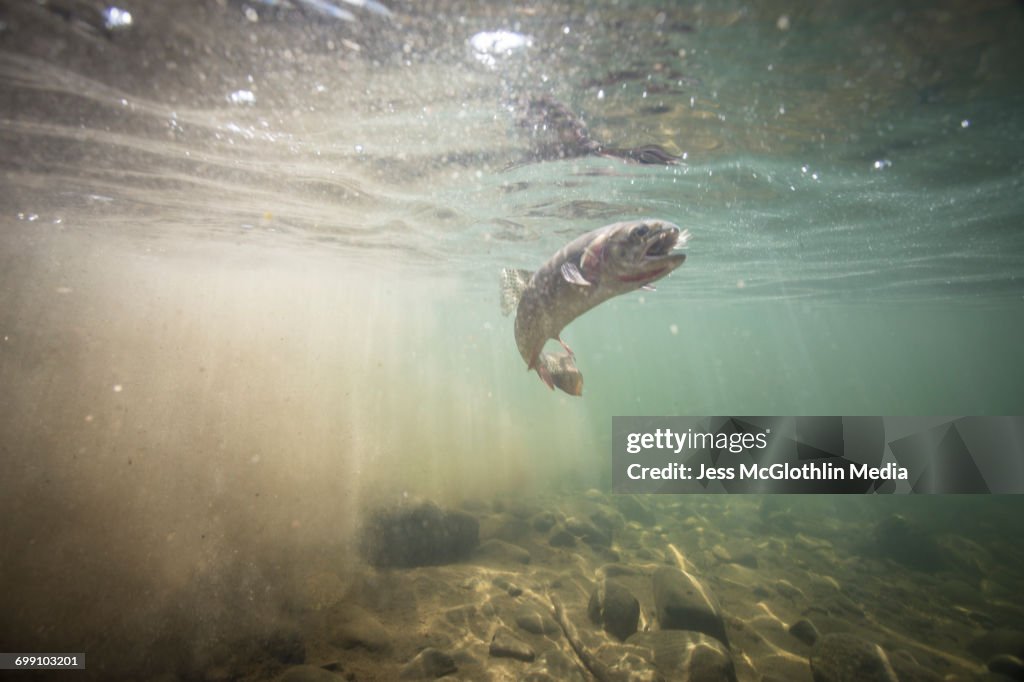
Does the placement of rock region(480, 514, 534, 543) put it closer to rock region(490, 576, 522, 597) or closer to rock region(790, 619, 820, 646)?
rock region(490, 576, 522, 597)

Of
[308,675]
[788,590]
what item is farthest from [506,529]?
[308,675]

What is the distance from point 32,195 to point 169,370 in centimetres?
724

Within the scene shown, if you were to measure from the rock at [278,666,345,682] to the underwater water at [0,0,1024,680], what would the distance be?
325 millimetres

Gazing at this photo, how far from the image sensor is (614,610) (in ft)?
27.8

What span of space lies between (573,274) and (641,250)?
0.62m

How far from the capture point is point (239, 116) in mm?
9094

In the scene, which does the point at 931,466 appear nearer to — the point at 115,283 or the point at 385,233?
the point at 385,233

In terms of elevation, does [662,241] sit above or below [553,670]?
above

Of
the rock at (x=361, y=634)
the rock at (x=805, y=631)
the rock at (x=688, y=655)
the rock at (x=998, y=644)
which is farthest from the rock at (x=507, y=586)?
the rock at (x=998, y=644)

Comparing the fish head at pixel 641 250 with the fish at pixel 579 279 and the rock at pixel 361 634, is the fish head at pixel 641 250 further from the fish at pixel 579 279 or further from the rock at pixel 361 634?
the rock at pixel 361 634

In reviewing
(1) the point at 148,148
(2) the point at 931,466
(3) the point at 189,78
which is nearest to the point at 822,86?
(3) the point at 189,78

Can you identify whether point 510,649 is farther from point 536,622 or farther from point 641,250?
point 641,250

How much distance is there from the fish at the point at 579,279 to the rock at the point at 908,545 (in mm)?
16868

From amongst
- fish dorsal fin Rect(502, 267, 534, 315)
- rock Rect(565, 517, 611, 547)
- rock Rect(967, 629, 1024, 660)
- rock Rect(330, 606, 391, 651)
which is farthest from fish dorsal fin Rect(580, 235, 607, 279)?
rock Rect(967, 629, 1024, 660)
